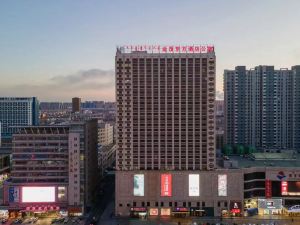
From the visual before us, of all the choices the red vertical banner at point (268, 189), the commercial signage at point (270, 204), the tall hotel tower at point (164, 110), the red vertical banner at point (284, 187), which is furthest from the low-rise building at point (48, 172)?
the red vertical banner at point (284, 187)

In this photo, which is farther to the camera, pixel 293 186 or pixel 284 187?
pixel 293 186

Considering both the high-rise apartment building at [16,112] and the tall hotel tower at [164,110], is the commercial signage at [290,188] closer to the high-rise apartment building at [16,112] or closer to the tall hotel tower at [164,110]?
the tall hotel tower at [164,110]

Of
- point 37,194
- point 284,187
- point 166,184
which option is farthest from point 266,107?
point 37,194

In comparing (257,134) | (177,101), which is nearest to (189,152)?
(177,101)

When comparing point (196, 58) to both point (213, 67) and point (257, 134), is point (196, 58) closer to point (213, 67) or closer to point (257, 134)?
point (213, 67)

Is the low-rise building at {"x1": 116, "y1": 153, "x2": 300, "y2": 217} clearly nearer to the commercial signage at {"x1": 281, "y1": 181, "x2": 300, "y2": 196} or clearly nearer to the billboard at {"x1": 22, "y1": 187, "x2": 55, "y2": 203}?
the commercial signage at {"x1": 281, "y1": 181, "x2": 300, "y2": 196}

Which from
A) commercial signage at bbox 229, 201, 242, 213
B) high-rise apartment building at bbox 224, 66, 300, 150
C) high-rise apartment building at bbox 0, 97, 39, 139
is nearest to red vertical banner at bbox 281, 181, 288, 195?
commercial signage at bbox 229, 201, 242, 213

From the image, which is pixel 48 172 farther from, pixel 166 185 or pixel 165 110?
pixel 165 110
